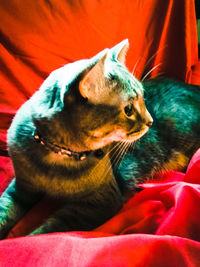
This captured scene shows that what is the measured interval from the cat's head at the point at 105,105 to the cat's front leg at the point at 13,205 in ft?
0.97

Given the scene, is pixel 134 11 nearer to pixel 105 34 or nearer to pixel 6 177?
pixel 105 34

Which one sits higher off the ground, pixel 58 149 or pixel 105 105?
pixel 105 105

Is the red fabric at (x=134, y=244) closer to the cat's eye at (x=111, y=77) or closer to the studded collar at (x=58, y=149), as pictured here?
the studded collar at (x=58, y=149)

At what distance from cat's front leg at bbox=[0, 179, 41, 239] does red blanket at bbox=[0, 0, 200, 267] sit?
0.03 meters

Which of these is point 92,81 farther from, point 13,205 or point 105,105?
point 13,205

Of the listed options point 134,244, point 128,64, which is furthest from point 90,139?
point 128,64

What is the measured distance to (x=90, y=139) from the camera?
0.64 metres

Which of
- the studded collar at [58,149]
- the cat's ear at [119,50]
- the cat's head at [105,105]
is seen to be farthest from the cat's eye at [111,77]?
the studded collar at [58,149]

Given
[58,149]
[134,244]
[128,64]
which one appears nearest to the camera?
[134,244]

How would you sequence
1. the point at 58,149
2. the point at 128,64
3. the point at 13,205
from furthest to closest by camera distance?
1. the point at 128,64
2. the point at 13,205
3. the point at 58,149

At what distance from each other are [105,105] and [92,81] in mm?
74

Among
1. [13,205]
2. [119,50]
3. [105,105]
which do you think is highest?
[119,50]

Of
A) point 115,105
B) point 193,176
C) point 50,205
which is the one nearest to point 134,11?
point 115,105

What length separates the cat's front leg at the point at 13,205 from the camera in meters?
0.75
